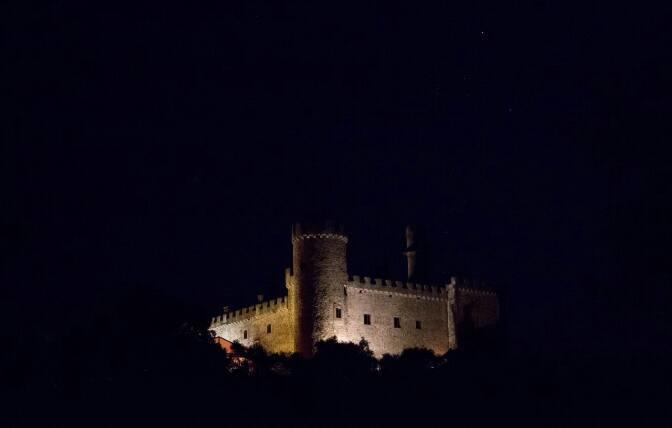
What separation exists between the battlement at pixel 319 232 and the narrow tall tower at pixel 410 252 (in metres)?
7.74

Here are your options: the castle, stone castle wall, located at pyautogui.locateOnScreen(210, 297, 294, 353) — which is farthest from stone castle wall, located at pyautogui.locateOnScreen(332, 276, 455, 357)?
stone castle wall, located at pyautogui.locateOnScreen(210, 297, 294, 353)

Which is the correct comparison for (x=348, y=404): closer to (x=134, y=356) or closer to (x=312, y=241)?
(x=134, y=356)

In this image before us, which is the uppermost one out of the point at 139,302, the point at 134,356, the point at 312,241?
the point at 312,241

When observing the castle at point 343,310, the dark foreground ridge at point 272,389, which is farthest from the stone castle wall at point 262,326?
the dark foreground ridge at point 272,389

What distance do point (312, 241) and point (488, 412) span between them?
694 inches

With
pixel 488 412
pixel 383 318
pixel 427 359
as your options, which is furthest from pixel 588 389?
pixel 383 318

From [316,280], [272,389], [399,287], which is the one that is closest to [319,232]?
[316,280]

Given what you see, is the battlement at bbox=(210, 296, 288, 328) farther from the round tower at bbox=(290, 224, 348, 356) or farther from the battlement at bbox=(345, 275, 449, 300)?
the battlement at bbox=(345, 275, 449, 300)

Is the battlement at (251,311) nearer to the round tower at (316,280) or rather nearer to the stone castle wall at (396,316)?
the round tower at (316,280)

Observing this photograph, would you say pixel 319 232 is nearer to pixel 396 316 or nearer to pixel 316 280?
pixel 316 280

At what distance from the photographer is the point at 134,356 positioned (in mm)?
42656

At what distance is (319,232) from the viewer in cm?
5519

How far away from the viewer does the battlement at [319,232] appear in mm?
55188

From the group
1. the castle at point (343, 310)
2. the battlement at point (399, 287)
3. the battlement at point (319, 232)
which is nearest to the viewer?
the castle at point (343, 310)
